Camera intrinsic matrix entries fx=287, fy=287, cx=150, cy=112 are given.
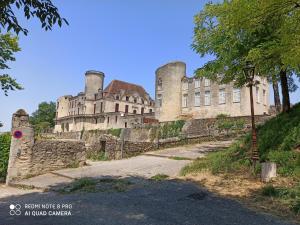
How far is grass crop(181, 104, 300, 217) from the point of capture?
758 cm

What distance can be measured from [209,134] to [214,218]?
1779 cm

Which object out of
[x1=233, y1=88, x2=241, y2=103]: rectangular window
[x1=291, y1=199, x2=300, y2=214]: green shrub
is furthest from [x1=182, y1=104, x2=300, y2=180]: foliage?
[x1=233, y1=88, x2=241, y2=103]: rectangular window

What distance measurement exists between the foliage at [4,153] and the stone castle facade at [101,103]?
39869 mm

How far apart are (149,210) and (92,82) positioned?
59899 millimetres

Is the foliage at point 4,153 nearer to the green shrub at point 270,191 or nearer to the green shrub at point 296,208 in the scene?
the green shrub at point 270,191

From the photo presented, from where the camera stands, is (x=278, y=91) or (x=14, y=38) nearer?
(x=14, y=38)

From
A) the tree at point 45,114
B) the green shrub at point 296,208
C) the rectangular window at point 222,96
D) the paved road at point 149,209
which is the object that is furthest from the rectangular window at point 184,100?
the tree at point 45,114

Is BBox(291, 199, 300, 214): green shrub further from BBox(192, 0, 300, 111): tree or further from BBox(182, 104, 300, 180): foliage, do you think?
BBox(192, 0, 300, 111): tree

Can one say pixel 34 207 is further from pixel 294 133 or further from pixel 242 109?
pixel 242 109

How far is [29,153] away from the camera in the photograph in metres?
13.9

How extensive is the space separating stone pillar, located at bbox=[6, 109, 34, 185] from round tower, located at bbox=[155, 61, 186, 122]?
28.9 meters

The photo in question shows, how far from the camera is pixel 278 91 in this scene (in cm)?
2038

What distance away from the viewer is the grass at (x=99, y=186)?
966 cm

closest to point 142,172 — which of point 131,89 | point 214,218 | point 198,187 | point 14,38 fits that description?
point 198,187
